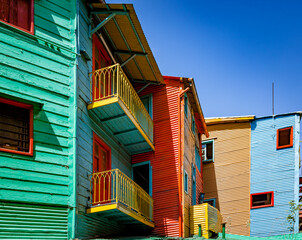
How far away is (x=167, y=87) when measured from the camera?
20.6m

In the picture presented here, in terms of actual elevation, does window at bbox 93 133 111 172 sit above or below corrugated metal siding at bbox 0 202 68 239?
Result: above

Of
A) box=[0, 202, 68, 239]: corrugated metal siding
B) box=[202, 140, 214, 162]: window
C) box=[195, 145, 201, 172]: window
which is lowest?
box=[0, 202, 68, 239]: corrugated metal siding

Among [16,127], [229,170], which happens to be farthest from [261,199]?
[16,127]

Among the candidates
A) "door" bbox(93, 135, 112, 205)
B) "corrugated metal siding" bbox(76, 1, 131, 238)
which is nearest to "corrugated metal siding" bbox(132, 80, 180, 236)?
"corrugated metal siding" bbox(76, 1, 131, 238)

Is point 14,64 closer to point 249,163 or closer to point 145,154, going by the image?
point 145,154

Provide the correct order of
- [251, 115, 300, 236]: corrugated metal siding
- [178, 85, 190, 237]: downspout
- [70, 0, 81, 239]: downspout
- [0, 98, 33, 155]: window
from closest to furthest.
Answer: [0, 98, 33, 155]: window < [70, 0, 81, 239]: downspout < [178, 85, 190, 237]: downspout < [251, 115, 300, 236]: corrugated metal siding

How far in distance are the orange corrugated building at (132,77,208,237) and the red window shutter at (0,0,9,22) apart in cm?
914

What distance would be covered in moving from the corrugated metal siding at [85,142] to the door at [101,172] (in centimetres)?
25

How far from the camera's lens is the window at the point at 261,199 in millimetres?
25781

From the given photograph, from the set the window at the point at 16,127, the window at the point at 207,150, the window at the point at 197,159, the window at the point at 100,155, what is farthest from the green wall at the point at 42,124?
the window at the point at 207,150

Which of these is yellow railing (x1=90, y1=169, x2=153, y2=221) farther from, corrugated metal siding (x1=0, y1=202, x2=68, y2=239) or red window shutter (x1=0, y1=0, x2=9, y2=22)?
red window shutter (x1=0, y1=0, x2=9, y2=22)

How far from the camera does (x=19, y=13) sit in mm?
12922

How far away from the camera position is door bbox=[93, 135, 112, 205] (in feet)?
45.6

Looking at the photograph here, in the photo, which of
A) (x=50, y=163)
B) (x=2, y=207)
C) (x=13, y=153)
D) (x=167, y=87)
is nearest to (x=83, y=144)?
(x=50, y=163)
